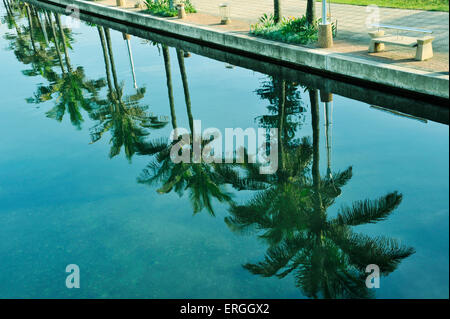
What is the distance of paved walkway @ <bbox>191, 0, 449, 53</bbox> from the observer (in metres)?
16.3

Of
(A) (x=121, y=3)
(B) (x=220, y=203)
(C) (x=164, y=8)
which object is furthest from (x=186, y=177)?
(A) (x=121, y=3)

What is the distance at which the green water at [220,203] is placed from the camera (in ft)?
27.5

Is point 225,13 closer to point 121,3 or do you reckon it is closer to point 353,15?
point 353,15

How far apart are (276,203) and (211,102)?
22.2 ft

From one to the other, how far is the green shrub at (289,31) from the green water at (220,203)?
162 cm

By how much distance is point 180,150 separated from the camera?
13391mm

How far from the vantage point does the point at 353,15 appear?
20219mm

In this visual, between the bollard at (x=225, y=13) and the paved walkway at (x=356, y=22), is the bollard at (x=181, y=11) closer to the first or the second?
the paved walkway at (x=356, y=22)

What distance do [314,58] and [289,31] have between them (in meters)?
2.38

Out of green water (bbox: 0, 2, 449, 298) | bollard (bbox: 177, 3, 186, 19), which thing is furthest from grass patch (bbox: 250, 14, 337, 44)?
bollard (bbox: 177, 3, 186, 19)

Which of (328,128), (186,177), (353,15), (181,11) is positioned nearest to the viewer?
(186,177)

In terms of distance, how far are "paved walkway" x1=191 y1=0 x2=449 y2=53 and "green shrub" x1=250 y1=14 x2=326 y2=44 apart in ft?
4.20

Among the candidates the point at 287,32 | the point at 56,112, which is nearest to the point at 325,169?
the point at 287,32
